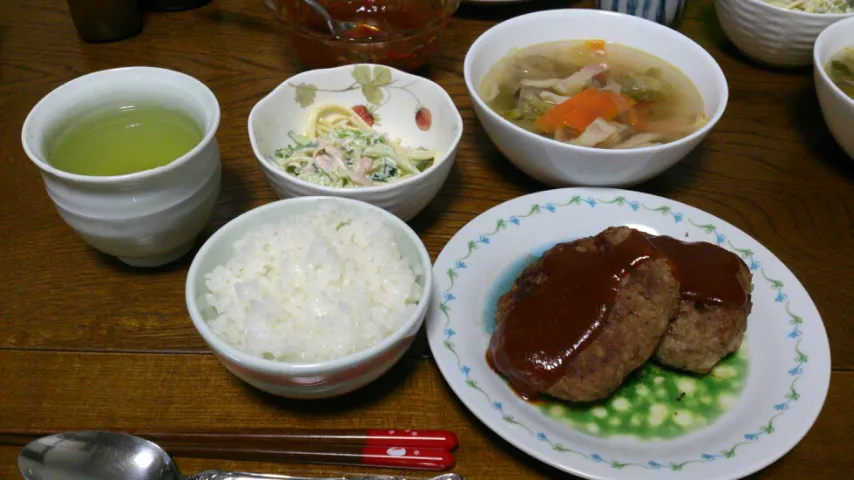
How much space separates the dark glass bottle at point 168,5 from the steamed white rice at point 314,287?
1.99 metres

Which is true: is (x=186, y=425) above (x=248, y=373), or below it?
below

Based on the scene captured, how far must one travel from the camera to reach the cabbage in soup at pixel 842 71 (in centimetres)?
254

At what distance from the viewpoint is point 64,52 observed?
302 centimetres

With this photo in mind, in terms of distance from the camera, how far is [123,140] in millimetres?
1966

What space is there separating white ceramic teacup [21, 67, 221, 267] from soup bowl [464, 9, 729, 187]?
0.90m

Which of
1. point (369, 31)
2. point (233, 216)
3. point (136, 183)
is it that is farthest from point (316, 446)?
point (369, 31)

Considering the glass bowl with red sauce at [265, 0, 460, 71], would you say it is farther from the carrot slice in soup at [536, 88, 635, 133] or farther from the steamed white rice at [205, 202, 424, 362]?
the steamed white rice at [205, 202, 424, 362]

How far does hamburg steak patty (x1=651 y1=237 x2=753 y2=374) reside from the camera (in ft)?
5.46

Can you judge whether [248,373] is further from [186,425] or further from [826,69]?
[826,69]

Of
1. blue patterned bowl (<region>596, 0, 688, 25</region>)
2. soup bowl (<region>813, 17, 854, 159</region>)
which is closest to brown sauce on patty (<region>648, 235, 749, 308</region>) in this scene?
soup bowl (<region>813, 17, 854, 159</region>)

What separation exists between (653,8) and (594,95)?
3.16ft

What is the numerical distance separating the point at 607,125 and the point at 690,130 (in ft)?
0.99

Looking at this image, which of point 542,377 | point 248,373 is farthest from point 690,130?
point 248,373

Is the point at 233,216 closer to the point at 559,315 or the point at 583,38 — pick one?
the point at 559,315
